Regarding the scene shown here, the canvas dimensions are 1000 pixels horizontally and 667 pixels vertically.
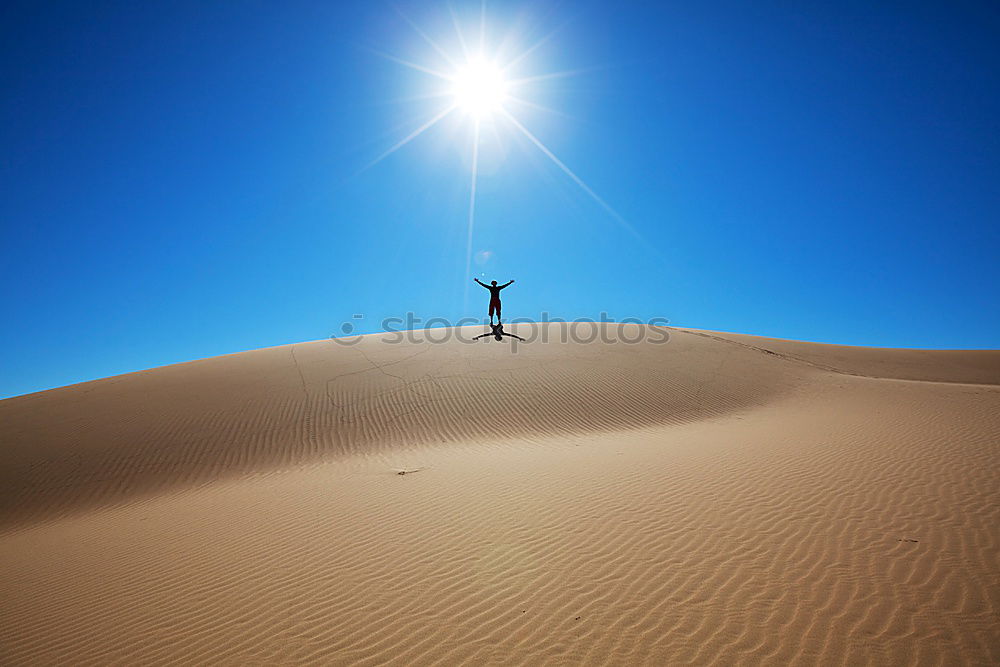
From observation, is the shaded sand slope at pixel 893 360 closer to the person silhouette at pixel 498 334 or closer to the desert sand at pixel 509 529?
the desert sand at pixel 509 529

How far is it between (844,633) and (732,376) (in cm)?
1442

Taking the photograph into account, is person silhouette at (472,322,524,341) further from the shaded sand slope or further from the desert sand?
the shaded sand slope

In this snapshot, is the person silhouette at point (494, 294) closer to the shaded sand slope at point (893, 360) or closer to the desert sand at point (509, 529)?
the desert sand at point (509, 529)

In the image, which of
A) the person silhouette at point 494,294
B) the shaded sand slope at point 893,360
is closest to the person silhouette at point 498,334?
the person silhouette at point 494,294

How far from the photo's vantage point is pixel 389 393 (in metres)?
14.7

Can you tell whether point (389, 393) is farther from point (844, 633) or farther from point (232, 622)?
point (844, 633)

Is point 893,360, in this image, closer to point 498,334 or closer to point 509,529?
point 498,334

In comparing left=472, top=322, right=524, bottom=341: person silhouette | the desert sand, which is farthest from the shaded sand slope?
left=472, top=322, right=524, bottom=341: person silhouette

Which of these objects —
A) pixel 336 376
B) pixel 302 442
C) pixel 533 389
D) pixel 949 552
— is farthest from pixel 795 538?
pixel 336 376

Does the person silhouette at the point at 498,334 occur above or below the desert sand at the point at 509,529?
above

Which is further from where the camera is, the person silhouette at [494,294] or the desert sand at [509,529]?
the person silhouette at [494,294]

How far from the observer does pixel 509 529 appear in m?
5.53

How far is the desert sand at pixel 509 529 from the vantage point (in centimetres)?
354

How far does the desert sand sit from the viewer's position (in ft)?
11.6
